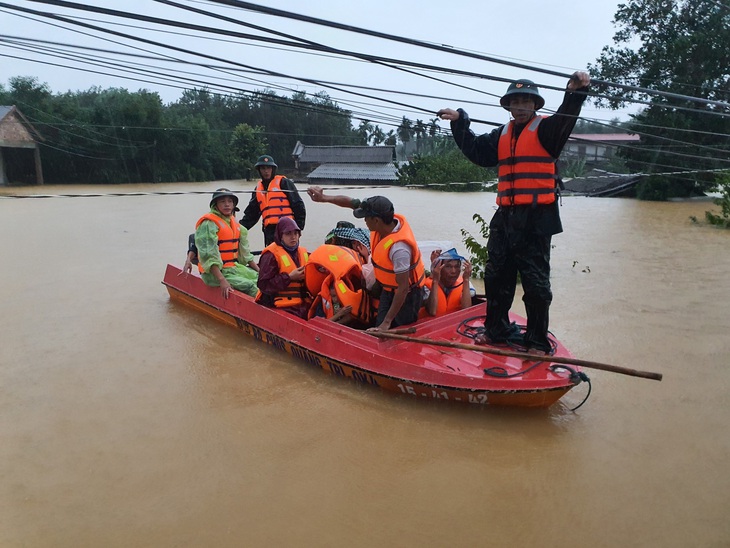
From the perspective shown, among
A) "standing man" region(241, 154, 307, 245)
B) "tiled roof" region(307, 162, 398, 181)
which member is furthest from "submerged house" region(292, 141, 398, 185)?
"standing man" region(241, 154, 307, 245)

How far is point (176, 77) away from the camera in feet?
15.0

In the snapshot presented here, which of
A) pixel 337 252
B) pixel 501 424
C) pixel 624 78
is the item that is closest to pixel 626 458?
pixel 501 424

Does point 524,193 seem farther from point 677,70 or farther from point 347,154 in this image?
point 347,154

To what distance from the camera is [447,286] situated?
505 centimetres

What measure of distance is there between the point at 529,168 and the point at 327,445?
2.28 meters

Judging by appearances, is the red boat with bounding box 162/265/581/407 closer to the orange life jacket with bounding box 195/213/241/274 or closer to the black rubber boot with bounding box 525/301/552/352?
the black rubber boot with bounding box 525/301/552/352

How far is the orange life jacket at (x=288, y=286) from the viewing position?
5328 millimetres

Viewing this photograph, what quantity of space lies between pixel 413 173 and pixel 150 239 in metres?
21.7

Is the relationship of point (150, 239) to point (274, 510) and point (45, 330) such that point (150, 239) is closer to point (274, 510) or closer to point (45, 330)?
point (45, 330)

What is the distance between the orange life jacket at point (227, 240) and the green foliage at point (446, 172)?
23.1 metres

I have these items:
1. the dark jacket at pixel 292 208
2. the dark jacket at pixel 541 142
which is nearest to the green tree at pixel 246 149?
the dark jacket at pixel 292 208

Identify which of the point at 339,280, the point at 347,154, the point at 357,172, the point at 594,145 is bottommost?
the point at 357,172

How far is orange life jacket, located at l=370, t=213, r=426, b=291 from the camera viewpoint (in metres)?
4.25

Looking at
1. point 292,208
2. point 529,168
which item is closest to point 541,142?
point 529,168
